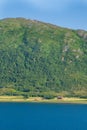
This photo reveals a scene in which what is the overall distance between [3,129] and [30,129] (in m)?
13.4

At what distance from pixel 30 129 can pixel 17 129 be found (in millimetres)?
6896

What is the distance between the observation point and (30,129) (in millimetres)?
199625

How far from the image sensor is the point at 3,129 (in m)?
196

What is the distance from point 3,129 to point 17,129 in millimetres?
6686
